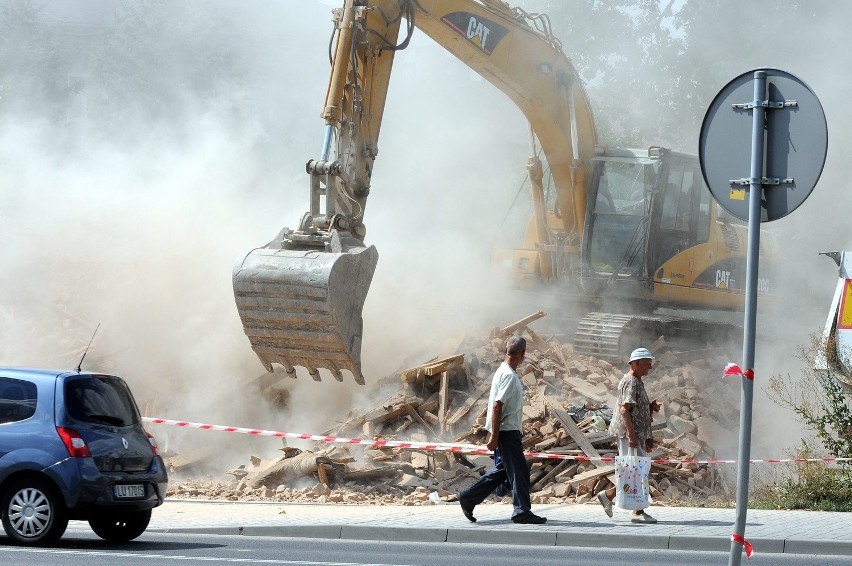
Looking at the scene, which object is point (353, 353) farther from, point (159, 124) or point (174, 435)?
point (159, 124)

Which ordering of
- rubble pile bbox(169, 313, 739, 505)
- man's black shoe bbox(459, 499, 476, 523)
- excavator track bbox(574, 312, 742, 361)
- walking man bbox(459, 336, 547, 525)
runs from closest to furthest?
walking man bbox(459, 336, 547, 525), man's black shoe bbox(459, 499, 476, 523), rubble pile bbox(169, 313, 739, 505), excavator track bbox(574, 312, 742, 361)

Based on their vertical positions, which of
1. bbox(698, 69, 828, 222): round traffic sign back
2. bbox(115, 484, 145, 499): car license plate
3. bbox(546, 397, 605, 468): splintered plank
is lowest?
bbox(115, 484, 145, 499): car license plate

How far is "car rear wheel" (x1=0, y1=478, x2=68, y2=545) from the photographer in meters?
11.3

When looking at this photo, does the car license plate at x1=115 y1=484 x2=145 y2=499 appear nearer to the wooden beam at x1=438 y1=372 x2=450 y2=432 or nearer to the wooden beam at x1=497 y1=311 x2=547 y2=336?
the wooden beam at x1=438 y1=372 x2=450 y2=432

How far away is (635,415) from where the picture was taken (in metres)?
12.8

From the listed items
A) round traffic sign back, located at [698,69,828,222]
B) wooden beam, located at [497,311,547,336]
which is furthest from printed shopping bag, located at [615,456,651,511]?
wooden beam, located at [497,311,547,336]

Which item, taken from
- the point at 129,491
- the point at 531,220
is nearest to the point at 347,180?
the point at 129,491

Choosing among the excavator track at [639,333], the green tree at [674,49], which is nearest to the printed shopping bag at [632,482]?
the excavator track at [639,333]

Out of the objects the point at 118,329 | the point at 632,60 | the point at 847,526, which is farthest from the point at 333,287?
the point at 632,60

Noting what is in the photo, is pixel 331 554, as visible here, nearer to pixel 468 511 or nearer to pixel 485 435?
pixel 468 511

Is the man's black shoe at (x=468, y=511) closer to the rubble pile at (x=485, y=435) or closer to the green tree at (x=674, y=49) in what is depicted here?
the rubble pile at (x=485, y=435)

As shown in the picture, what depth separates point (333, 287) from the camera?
14906 mm

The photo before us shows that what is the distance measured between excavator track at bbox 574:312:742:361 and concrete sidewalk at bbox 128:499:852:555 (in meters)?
6.95

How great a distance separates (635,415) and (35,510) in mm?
5093
